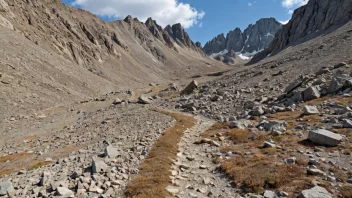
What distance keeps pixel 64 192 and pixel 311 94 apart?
32290 mm

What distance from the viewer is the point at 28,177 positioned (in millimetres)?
16781

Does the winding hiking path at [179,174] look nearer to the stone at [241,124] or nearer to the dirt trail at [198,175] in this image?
the dirt trail at [198,175]

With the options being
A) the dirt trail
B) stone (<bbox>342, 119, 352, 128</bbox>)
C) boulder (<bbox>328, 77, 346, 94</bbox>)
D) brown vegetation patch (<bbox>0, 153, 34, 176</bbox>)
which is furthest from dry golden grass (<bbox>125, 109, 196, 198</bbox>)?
boulder (<bbox>328, 77, 346, 94</bbox>)

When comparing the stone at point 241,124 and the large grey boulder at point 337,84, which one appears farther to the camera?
the large grey boulder at point 337,84

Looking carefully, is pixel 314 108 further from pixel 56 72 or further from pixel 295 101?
pixel 56 72

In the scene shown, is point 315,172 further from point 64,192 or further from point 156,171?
point 64,192

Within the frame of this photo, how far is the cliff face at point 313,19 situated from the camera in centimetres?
13325

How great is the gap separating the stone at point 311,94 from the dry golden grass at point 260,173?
21072 mm

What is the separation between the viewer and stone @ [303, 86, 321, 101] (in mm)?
33688

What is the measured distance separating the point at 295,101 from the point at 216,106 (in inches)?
495

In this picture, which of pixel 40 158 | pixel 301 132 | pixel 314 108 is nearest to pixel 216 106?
pixel 314 108

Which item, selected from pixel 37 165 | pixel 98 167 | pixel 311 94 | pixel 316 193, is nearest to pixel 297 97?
pixel 311 94

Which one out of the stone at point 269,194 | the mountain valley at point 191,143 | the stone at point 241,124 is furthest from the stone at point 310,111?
the stone at point 269,194

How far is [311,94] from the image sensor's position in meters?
33.8
